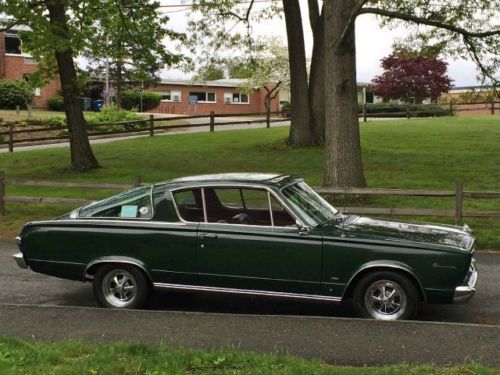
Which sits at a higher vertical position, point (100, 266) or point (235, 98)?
point (235, 98)

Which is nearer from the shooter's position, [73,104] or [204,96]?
[73,104]

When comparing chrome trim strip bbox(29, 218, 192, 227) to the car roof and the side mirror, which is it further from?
the side mirror

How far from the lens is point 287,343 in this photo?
5039 millimetres

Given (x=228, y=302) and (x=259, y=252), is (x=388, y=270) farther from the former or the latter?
(x=228, y=302)

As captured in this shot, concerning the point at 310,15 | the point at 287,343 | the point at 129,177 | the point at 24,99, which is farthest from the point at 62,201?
the point at 24,99

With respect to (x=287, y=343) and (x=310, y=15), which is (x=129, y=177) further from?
(x=287, y=343)

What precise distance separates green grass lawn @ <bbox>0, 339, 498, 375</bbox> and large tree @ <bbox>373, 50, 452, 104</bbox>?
49.1m

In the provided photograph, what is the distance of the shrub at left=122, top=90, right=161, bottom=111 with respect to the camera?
179 ft

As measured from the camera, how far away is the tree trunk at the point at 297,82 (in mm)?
21797

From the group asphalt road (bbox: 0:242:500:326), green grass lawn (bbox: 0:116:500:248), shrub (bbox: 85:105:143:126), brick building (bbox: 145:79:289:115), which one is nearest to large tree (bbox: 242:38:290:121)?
brick building (bbox: 145:79:289:115)

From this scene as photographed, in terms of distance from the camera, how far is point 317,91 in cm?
2206

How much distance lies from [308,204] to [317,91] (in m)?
15.9

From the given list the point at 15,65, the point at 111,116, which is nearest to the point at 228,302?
the point at 111,116

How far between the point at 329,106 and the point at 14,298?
7.86 meters
